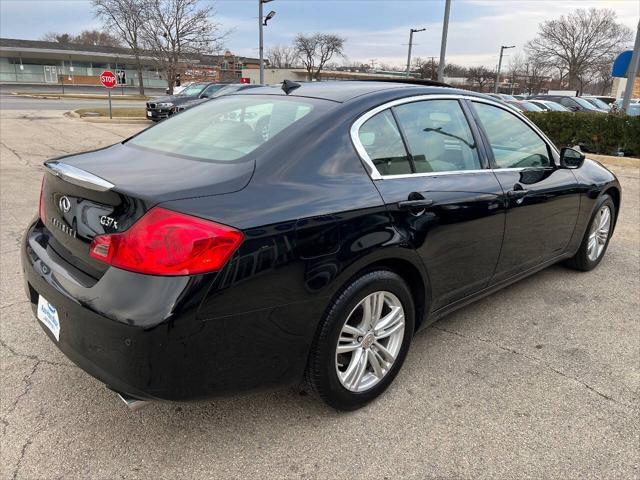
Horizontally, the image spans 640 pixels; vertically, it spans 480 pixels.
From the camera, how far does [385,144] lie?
2607 mm

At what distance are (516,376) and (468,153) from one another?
137 cm

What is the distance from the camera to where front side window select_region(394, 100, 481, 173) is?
109 inches

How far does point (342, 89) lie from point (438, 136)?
635 mm

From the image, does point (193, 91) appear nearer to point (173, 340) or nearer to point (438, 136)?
point (438, 136)

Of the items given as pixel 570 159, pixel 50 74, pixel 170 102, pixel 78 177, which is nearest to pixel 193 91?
pixel 170 102

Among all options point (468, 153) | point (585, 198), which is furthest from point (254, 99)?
point (585, 198)

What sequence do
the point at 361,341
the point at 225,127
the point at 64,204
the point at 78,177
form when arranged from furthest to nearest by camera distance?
the point at 225,127 → the point at 361,341 → the point at 64,204 → the point at 78,177

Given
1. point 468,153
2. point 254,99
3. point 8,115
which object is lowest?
point 8,115

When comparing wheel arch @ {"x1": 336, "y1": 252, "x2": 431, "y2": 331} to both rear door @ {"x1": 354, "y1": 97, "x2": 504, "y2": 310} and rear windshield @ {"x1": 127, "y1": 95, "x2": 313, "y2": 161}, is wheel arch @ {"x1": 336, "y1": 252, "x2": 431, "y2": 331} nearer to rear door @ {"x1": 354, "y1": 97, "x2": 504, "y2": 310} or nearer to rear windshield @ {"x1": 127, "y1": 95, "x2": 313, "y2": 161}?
rear door @ {"x1": 354, "y1": 97, "x2": 504, "y2": 310}

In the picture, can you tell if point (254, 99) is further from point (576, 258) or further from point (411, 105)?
point (576, 258)

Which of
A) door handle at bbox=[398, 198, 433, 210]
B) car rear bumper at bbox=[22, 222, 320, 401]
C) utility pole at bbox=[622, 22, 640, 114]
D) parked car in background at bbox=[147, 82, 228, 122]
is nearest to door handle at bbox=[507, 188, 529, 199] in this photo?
door handle at bbox=[398, 198, 433, 210]

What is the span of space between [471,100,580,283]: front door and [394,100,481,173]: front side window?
0.21 m

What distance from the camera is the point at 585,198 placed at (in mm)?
4055

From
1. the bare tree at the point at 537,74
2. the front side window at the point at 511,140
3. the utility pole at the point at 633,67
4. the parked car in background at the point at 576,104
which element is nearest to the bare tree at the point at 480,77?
the bare tree at the point at 537,74
